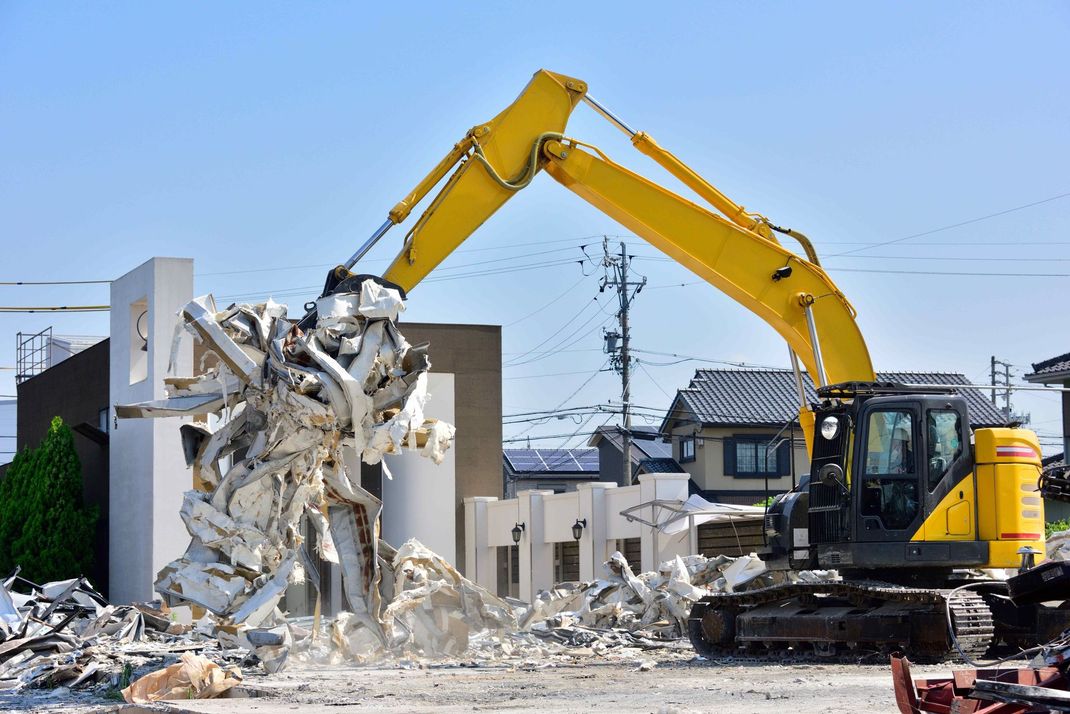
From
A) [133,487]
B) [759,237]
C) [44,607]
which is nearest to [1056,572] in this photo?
[759,237]

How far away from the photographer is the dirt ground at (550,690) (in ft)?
36.0

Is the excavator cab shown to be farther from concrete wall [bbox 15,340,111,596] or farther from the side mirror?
concrete wall [bbox 15,340,111,596]

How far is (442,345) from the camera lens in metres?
31.9

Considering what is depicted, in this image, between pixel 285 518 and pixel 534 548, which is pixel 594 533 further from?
pixel 285 518

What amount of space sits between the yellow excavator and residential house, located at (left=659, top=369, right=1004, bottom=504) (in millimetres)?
32015

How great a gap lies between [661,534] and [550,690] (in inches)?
548

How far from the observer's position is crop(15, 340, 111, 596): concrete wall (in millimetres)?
29172

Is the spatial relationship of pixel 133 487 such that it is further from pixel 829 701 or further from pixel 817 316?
pixel 829 701

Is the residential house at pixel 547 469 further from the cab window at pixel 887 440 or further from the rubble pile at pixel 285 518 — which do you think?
the cab window at pixel 887 440

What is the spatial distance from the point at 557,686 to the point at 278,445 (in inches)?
157

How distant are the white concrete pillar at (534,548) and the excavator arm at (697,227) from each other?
1403 cm

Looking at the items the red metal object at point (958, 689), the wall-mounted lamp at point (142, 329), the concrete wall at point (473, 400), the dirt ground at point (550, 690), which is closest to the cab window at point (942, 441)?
the dirt ground at point (550, 690)

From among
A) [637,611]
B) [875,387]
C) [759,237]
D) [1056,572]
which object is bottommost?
[637,611]

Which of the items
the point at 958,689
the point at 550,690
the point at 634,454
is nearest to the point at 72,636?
the point at 550,690
